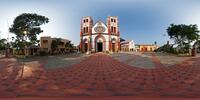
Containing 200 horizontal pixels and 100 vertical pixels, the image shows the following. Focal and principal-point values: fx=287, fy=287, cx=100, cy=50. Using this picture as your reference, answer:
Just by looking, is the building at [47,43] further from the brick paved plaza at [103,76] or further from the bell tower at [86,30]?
the bell tower at [86,30]

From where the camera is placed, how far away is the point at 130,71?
185 inches

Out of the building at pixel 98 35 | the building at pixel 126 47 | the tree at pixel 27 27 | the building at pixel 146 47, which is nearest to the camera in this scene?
the tree at pixel 27 27

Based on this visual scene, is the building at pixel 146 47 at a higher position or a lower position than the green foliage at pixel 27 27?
lower

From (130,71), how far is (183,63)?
3.17 feet

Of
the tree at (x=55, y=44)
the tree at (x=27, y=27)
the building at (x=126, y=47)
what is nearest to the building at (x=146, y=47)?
the building at (x=126, y=47)

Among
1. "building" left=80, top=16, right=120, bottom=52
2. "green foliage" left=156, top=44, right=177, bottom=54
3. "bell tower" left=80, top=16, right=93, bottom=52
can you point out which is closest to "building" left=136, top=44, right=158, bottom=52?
"green foliage" left=156, top=44, right=177, bottom=54

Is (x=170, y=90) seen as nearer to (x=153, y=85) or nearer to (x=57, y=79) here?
(x=153, y=85)

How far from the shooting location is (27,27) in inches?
154

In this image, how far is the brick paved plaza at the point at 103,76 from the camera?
4.30m

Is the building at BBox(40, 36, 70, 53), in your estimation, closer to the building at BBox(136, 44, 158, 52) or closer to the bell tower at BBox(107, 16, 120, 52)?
the bell tower at BBox(107, 16, 120, 52)

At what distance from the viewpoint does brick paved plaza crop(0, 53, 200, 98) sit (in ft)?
14.1

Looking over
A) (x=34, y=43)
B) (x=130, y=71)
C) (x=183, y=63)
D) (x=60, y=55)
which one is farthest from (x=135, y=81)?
(x=34, y=43)

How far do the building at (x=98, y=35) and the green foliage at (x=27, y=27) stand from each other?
60 cm

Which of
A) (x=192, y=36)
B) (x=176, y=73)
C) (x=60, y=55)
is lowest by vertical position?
(x=176, y=73)
